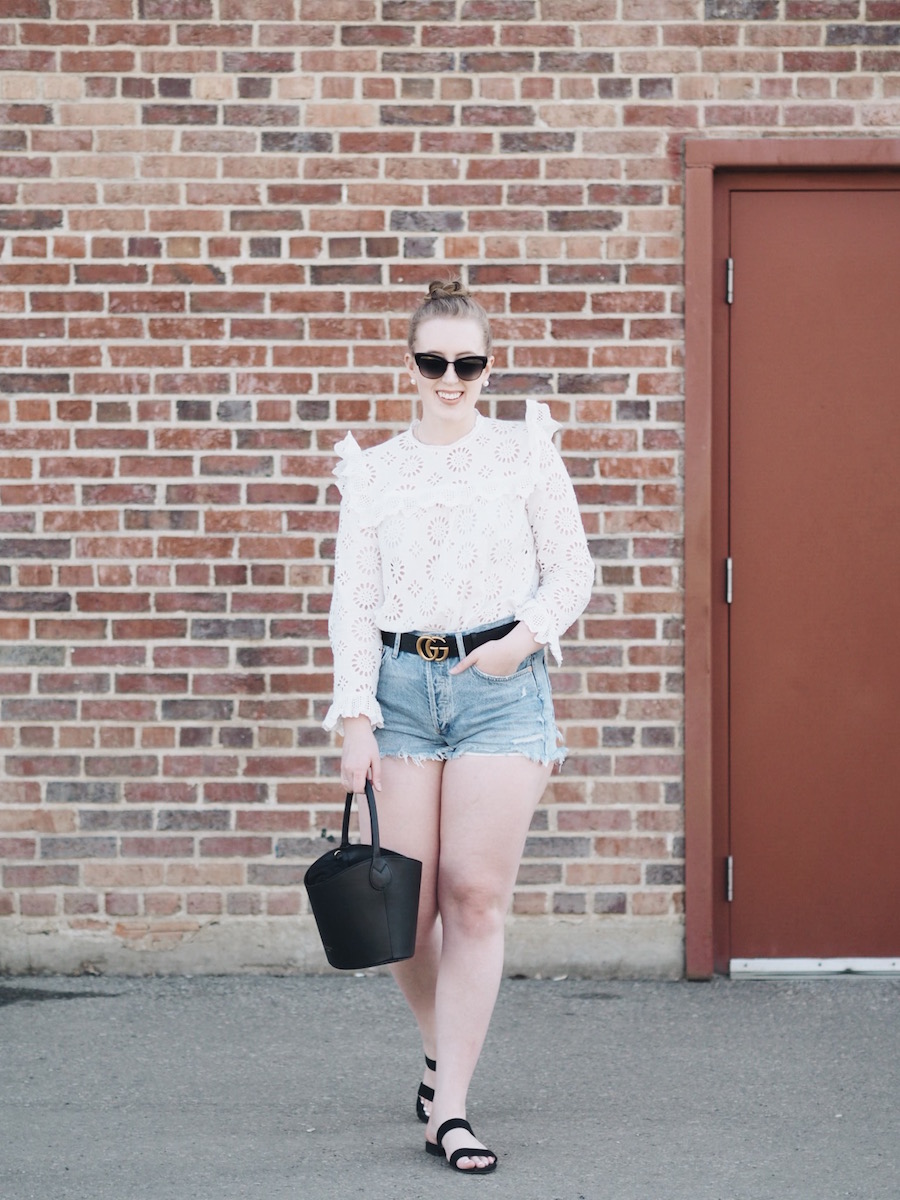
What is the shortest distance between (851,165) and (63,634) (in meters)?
3.00

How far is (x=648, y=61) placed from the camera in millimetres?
4754

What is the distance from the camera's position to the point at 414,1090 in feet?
12.7

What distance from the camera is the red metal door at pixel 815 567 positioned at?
4.83 metres

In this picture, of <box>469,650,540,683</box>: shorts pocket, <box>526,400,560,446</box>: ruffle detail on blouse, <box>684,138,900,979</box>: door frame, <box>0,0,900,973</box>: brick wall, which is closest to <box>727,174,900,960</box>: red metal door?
<box>684,138,900,979</box>: door frame

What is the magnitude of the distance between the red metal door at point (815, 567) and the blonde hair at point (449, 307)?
5.89 ft

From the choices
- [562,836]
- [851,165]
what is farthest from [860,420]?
[562,836]

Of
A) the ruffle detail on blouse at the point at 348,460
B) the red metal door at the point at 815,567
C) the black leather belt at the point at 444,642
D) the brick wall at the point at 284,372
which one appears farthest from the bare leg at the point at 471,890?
the red metal door at the point at 815,567

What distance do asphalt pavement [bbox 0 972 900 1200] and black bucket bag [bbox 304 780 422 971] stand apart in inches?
21.0

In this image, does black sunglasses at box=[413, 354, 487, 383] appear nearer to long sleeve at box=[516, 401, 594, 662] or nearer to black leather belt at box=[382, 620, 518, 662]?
long sleeve at box=[516, 401, 594, 662]

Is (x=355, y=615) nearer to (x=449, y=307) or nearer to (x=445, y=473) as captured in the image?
(x=445, y=473)

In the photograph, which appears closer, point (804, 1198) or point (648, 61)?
point (804, 1198)

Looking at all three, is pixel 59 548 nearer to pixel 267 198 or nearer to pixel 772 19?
pixel 267 198

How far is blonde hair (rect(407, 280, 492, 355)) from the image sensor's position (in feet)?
10.7

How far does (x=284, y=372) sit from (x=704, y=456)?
140 centimetres
